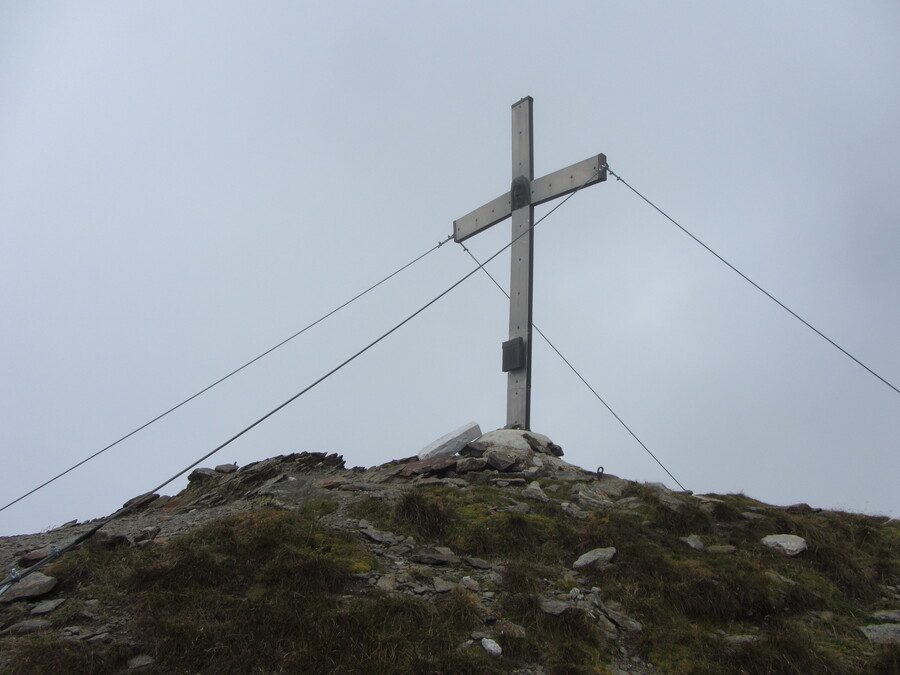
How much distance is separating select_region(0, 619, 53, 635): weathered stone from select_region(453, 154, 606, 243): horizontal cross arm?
1070 centimetres

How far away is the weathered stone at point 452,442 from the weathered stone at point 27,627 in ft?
22.8

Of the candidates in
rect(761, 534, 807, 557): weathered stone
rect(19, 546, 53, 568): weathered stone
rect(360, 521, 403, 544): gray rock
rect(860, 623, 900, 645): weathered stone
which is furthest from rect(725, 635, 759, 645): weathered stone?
rect(19, 546, 53, 568): weathered stone

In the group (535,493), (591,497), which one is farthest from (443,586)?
(591,497)

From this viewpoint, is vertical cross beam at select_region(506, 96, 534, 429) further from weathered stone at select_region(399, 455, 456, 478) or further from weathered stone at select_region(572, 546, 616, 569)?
weathered stone at select_region(572, 546, 616, 569)

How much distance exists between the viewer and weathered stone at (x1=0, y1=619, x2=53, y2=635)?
224 inches

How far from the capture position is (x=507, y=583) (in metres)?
6.89

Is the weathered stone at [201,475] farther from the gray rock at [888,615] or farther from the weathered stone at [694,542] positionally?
the gray rock at [888,615]

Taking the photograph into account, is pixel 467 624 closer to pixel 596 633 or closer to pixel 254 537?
pixel 596 633

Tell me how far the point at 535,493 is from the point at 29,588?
6301 millimetres

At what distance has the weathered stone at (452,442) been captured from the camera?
12.0 meters

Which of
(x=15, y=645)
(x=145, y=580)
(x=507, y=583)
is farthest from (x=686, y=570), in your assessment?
(x=15, y=645)

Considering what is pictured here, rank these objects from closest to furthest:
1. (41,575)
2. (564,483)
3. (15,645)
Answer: (15,645)
(41,575)
(564,483)

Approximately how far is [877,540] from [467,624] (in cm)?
653

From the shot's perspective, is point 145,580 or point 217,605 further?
point 145,580
